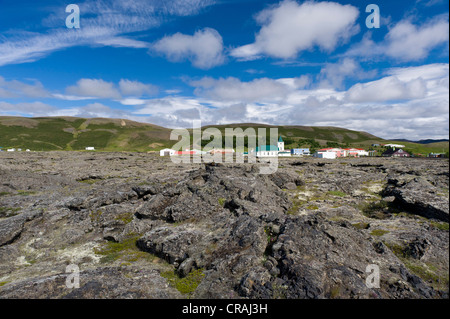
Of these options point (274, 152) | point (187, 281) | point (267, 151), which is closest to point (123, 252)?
point (187, 281)

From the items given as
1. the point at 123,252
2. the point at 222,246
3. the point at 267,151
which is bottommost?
the point at 123,252

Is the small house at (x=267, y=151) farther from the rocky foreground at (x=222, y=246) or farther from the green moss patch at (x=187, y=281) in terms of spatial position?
the green moss patch at (x=187, y=281)

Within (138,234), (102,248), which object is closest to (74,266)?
(102,248)

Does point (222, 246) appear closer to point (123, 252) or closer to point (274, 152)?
point (123, 252)

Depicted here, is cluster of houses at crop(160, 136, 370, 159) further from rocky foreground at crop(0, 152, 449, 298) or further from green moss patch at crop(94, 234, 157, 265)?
green moss patch at crop(94, 234, 157, 265)

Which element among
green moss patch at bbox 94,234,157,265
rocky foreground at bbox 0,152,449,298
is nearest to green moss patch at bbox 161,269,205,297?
rocky foreground at bbox 0,152,449,298

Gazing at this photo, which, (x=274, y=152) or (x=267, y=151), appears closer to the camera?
(x=267, y=151)

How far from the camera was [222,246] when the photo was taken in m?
15.1

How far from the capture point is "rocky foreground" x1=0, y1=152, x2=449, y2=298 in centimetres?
1157
